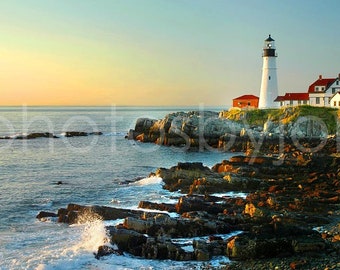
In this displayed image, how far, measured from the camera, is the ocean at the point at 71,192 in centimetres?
1628

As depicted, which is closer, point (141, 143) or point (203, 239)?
point (203, 239)

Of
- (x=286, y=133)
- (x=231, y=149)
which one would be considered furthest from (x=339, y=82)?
(x=231, y=149)

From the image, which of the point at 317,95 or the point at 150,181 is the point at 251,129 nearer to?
the point at 317,95

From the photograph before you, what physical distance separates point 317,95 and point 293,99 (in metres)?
3.60

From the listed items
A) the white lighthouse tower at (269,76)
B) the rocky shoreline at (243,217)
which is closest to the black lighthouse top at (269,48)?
the white lighthouse tower at (269,76)

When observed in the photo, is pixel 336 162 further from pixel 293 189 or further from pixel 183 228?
pixel 183 228

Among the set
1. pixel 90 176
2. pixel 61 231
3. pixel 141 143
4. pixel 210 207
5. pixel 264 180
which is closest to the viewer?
pixel 61 231

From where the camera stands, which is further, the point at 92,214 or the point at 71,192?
the point at 71,192

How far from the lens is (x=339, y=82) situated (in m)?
67.1

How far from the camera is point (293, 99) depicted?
67.8 metres

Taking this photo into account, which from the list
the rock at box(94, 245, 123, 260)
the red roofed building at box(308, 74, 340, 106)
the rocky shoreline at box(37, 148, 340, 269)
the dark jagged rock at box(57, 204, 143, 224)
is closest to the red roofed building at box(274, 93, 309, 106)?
the red roofed building at box(308, 74, 340, 106)

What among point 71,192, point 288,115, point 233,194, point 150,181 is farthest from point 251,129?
point 71,192

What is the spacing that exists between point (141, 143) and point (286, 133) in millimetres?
20249

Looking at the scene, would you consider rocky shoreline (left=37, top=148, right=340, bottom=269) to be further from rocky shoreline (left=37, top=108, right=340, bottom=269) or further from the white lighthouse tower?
the white lighthouse tower
